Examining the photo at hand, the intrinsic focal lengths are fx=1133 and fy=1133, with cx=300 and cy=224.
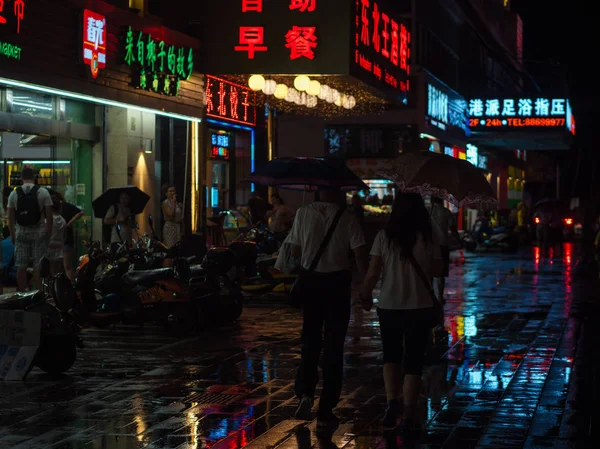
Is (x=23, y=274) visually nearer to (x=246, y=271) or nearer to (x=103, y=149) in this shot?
(x=246, y=271)

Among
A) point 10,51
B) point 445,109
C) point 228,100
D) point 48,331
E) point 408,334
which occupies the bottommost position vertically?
point 48,331

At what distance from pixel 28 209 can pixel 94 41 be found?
3.88 m

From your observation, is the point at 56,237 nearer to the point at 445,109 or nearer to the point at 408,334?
the point at 408,334

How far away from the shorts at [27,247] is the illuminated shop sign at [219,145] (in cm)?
1070

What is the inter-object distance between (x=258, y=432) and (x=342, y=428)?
66 cm

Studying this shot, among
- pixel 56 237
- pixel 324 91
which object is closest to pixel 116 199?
pixel 56 237

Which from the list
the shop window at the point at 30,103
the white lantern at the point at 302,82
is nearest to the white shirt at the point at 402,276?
the shop window at the point at 30,103

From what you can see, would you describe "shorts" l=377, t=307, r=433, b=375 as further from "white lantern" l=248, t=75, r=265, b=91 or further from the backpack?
"white lantern" l=248, t=75, r=265, b=91

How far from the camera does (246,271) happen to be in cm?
1783

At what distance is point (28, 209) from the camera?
53.0 feet

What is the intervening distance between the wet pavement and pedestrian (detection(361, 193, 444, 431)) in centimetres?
42

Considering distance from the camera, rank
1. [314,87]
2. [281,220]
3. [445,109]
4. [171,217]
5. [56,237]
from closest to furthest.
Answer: [56,237]
[171,217]
[281,220]
[314,87]
[445,109]

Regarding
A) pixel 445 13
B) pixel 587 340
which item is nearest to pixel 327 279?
pixel 587 340

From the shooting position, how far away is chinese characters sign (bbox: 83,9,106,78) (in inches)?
723
